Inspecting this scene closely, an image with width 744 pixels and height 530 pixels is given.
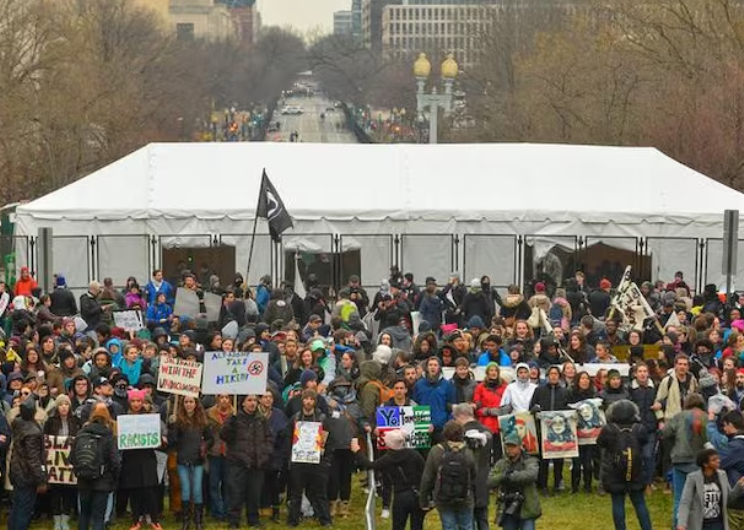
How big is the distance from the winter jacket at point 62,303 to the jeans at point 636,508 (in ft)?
43.3

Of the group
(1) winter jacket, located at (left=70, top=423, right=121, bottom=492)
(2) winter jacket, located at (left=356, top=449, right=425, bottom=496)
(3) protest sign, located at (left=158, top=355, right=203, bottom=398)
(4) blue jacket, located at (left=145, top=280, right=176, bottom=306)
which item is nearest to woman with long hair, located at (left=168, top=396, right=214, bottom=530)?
(3) protest sign, located at (left=158, top=355, right=203, bottom=398)

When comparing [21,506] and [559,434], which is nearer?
[21,506]

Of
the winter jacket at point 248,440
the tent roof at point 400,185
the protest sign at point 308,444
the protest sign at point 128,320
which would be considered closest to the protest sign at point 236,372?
the winter jacket at point 248,440

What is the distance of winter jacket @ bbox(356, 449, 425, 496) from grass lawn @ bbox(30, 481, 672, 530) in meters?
1.71

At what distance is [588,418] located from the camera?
1862cm

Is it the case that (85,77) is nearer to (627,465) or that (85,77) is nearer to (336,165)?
(336,165)

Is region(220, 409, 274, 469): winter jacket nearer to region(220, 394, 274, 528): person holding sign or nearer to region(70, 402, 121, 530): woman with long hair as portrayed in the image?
region(220, 394, 274, 528): person holding sign

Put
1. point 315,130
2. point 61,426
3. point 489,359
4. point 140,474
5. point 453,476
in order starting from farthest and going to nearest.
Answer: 1. point 315,130
2. point 489,359
3. point 140,474
4. point 61,426
5. point 453,476

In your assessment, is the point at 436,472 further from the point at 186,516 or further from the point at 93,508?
the point at 93,508

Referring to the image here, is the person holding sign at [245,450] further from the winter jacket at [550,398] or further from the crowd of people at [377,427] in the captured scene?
the winter jacket at [550,398]

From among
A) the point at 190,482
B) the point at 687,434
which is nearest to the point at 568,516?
the point at 687,434

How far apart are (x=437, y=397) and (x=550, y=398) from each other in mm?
1219

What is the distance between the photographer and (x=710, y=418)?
17.3 m

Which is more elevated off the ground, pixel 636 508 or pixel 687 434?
pixel 687 434
